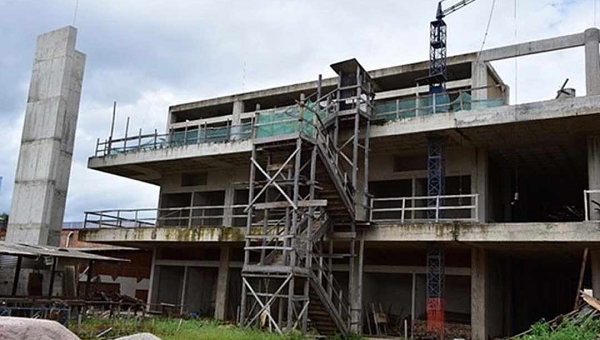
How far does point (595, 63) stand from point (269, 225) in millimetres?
11700

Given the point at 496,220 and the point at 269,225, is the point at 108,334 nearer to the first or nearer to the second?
the point at 269,225

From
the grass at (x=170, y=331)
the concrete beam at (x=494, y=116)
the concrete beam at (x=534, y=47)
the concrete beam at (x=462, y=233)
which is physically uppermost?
the concrete beam at (x=534, y=47)

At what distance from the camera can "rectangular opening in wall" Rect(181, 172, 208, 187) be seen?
2678 cm

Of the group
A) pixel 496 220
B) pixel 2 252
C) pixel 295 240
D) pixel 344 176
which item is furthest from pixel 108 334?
pixel 496 220

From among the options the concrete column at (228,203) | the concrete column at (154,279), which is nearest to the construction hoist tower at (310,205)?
the concrete column at (228,203)

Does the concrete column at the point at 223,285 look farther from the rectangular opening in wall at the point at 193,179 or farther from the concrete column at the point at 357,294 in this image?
the concrete column at the point at 357,294

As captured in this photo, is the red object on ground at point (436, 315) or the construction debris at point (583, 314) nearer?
the construction debris at point (583, 314)

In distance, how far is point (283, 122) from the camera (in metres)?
17.7

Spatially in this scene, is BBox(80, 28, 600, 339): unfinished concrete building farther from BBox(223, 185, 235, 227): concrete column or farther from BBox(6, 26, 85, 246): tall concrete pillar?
BBox(6, 26, 85, 246): tall concrete pillar

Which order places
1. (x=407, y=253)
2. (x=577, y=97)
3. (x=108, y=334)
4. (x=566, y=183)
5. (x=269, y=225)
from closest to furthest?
(x=108, y=334)
(x=577, y=97)
(x=269, y=225)
(x=407, y=253)
(x=566, y=183)

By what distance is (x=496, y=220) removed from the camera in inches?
862

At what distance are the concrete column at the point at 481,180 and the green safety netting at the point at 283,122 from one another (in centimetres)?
625

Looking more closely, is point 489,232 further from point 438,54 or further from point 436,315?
point 438,54

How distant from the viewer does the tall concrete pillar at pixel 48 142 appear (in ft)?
77.3
